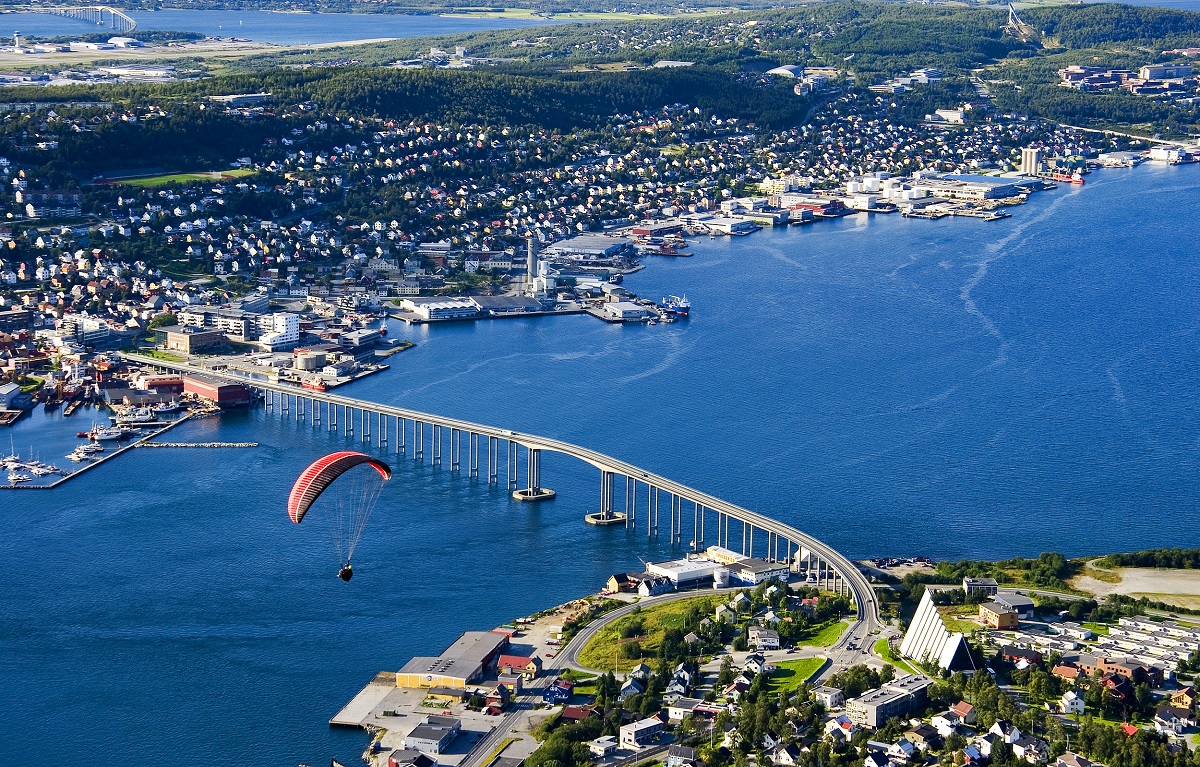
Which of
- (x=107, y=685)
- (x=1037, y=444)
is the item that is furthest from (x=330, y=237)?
(x=107, y=685)

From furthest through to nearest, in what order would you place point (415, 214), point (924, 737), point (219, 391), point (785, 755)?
point (415, 214), point (219, 391), point (924, 737), point (785, 755)

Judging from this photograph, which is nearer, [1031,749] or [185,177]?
[1031,749]

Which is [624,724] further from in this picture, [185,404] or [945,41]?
[945,41]

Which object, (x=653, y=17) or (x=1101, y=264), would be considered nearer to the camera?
(x=1101, y=264)

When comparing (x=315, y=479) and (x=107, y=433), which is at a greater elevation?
(x=315, y=479)

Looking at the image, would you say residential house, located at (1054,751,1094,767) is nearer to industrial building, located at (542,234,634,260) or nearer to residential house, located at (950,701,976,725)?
residential house, located at (950,701,976,725)

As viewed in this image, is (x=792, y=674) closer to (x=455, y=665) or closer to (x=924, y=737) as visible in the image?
(x=924, y=737)

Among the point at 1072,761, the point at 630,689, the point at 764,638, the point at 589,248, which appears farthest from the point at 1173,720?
the point at 589,248
